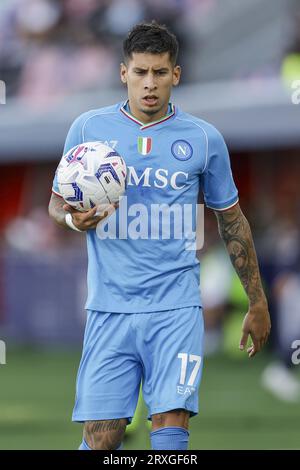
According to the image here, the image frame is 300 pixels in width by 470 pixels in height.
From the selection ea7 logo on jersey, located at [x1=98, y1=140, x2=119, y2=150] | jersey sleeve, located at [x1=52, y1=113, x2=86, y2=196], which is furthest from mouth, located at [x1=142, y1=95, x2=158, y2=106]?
jersey sleeve, located at [x1=52, y1=113, x2=86, y2=196]

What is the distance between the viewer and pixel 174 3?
20.4m

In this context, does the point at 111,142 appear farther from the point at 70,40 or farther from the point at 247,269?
the point at 70,40

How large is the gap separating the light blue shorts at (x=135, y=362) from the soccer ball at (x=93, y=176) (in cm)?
62

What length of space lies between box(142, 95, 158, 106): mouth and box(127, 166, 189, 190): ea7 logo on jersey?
344mm

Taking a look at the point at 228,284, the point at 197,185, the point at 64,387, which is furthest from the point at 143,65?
the point at 228,284

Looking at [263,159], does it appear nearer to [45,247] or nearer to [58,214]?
[45,247]

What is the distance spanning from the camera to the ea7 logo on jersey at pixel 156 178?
652 centimetres

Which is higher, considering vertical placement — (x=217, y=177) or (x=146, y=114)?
(x=146, y=114)

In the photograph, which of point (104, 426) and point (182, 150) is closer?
point (104, 426)

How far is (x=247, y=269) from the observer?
6.84m

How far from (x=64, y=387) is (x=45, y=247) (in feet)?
21.7

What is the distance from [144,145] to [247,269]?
0.91 meters

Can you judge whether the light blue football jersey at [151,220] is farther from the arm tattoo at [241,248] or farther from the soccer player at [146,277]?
the arm tattoo at [241,248]

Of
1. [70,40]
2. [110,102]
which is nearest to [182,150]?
[110,102]
